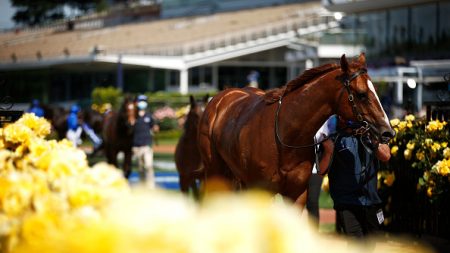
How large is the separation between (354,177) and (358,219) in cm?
39

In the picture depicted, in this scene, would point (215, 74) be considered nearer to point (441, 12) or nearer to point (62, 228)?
point (441, 12)

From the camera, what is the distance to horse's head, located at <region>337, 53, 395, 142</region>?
6418 mm

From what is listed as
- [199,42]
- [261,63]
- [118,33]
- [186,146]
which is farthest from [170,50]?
[186,146]

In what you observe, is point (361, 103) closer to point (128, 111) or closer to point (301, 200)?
point (301, 200)

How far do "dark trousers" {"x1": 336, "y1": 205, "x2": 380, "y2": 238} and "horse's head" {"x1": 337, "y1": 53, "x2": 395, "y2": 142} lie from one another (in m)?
0.68

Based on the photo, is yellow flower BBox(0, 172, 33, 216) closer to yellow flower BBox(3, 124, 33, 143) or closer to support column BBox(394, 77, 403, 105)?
yellow flower BBox(3, 124, 33, 143)

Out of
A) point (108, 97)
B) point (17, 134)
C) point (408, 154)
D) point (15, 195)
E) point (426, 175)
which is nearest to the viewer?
point (15, 195)

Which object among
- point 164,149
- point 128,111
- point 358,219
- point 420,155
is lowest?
point 164,149

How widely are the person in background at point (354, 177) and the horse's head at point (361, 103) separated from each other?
11 cm

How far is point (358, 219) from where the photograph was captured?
682 centimetres

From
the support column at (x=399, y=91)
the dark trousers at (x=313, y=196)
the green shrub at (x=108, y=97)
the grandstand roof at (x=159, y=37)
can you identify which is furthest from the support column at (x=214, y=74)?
the dark trousers at (x=313, y=196)

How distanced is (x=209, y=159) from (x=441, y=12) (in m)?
24.2

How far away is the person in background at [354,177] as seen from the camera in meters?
6.68

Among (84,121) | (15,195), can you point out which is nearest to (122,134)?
(84,121)
